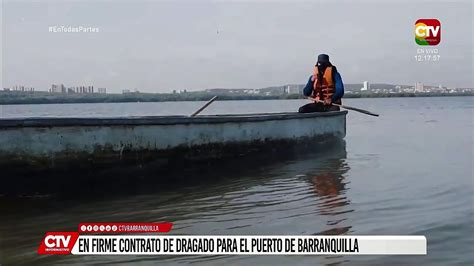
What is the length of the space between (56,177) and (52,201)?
0.35 m

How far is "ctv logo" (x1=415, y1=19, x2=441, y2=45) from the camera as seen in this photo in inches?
219

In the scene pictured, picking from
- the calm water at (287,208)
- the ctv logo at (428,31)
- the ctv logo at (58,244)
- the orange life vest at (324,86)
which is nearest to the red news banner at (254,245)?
the calm water at (287,208)

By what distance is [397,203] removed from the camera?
19.0 ft

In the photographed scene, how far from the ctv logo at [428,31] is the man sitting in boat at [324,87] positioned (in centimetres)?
510

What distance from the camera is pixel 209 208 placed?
5.84 meters

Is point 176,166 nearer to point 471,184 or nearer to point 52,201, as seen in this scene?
point 52,201

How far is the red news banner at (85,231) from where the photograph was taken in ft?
13.7

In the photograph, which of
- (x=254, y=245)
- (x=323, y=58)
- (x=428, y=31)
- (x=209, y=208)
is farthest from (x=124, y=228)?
(x=323, y=58)

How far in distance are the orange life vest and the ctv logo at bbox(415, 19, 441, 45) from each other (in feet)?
16.7

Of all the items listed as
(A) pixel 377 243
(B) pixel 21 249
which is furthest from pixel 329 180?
(B) pixel 21 249

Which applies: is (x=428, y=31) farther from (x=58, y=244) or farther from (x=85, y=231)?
(x=58, y=244)

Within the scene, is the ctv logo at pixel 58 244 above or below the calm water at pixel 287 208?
above

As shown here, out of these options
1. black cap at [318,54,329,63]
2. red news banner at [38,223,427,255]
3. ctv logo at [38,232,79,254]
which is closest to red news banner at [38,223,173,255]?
ctv logo at [38,232,79,254]

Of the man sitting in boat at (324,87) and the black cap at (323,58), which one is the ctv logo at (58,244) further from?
the black cap at (323,58)
